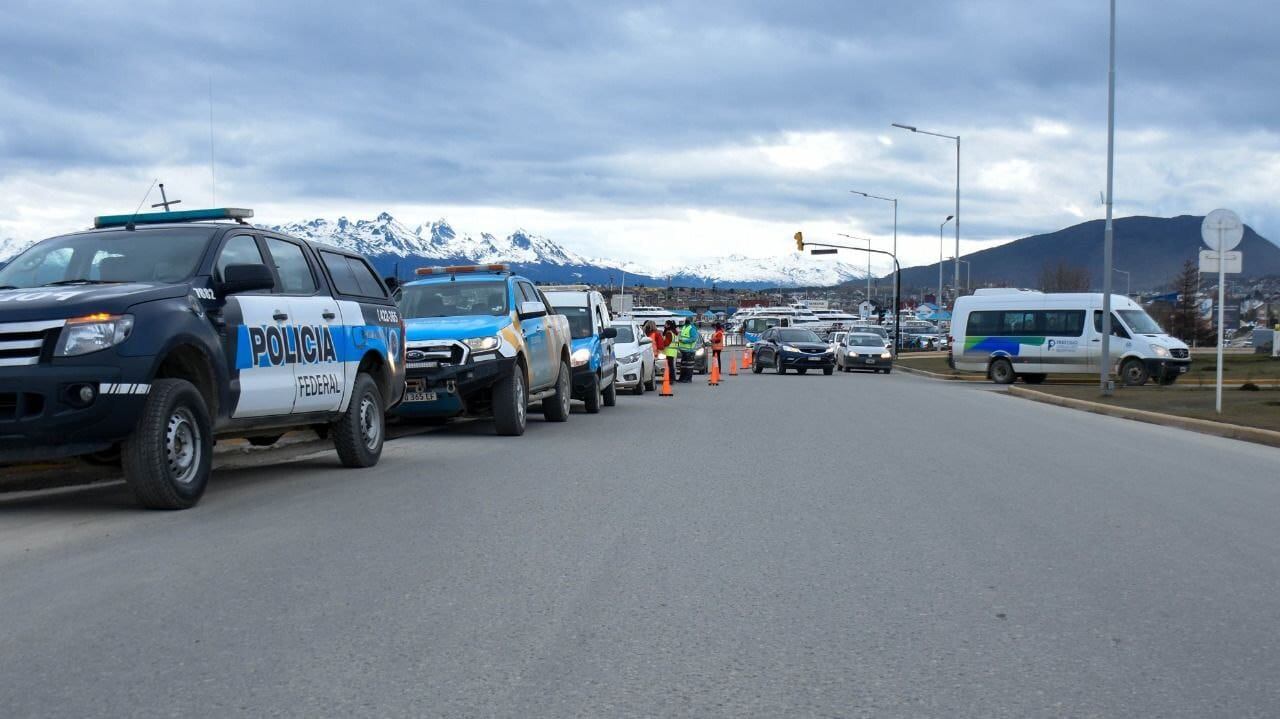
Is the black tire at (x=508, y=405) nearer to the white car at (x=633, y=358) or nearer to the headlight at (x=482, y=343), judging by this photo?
the headlight at (x=482, y=343)


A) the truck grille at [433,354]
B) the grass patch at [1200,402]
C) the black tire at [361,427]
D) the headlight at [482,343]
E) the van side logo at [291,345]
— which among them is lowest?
the grass patch at [1200,402]

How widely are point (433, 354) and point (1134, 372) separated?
2320cm

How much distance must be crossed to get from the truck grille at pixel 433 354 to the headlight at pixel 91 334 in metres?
6.42

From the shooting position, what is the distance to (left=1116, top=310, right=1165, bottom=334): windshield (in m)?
33.4

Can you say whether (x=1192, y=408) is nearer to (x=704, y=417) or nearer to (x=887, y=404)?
(x=887, y=404)

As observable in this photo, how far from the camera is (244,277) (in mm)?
9250

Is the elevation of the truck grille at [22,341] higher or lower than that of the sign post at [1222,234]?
lower

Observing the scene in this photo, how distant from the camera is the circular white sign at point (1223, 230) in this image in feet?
67.7

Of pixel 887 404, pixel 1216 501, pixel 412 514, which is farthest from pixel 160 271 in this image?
pixel 887 404

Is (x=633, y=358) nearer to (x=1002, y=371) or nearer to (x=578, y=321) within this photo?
(x=578, y=321)

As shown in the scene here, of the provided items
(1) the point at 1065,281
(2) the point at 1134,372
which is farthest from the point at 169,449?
(1) the point at 1065,281

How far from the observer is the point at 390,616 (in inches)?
231

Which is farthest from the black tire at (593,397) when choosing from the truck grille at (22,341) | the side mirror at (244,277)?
the truck grille at (22,341)

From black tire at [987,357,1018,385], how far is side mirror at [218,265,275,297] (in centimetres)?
3021
